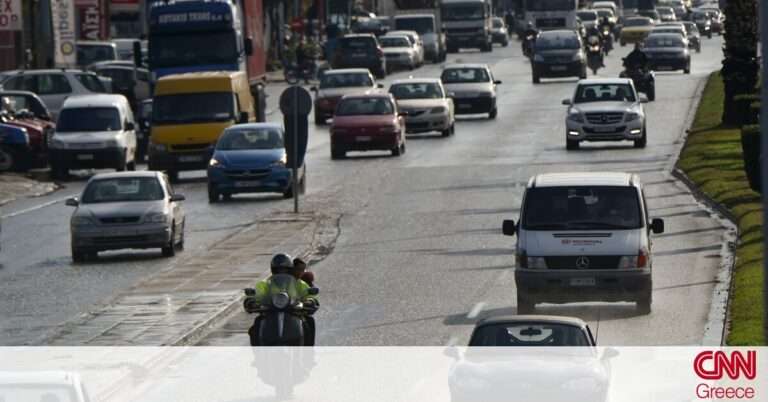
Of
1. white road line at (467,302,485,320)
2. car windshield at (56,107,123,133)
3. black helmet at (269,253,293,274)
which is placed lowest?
car windshield at (56,107,123,133)

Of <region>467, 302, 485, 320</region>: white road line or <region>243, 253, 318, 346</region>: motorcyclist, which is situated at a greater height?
<region>243, 253, 318, 346</region>: motorcyclist

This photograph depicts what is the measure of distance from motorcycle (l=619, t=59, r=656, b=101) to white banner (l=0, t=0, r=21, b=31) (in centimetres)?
1905

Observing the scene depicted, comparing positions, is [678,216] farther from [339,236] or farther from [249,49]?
[249,49]

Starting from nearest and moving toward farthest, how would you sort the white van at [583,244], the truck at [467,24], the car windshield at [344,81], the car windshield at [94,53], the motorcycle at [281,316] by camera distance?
the motorcycle at [281,316]
the white van at [583,244]
the car windshield at [344,81]
the car windshield at [94,53]
the truck at [467,24]

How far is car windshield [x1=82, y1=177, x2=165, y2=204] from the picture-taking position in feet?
111

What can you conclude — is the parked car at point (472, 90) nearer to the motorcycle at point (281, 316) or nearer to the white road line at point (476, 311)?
the white road line at point (476, 311)

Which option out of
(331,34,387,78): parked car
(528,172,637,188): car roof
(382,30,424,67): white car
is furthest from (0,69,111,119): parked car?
(382,30,424,67): white car

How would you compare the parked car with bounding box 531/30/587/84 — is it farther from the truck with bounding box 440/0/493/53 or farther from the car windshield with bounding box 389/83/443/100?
the truck with bounding box 440/0/493/53

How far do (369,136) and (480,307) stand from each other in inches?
1063

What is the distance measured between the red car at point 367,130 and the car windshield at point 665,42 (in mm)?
31239

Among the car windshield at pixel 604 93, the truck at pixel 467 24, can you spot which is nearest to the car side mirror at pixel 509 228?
the car windshield at pixel 604 93

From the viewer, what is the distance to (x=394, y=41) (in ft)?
306

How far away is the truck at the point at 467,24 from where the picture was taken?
341ft

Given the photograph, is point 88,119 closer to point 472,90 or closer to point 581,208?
point 472,90
